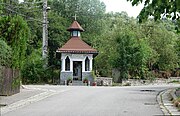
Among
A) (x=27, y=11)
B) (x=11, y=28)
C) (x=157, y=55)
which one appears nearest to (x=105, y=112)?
(x=11, y=28)

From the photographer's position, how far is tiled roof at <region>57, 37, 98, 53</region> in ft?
161

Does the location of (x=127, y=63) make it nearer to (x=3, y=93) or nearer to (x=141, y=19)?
(x=3, y=93)

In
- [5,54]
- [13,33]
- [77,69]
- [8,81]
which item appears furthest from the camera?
[77,69]

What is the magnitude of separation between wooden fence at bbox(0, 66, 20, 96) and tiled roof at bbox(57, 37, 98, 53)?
23.0m

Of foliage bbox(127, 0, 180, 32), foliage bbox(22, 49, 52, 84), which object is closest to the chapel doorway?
foliage bbox(22, 49, 52, 84)

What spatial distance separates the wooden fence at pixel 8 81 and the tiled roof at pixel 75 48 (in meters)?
23.0

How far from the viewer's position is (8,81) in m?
24.5

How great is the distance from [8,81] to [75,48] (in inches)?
1012

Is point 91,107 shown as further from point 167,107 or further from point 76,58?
point 76,58

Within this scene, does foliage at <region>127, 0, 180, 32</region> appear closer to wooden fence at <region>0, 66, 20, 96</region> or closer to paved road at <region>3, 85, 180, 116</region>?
paved road at <region>3, 85, 180, 116</region>

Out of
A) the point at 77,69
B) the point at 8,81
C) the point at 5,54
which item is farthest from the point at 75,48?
the point at 5,54

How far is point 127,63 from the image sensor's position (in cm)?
4950

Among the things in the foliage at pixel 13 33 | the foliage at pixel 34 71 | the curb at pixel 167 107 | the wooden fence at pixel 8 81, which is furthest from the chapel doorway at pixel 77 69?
the curb at pixel 167 107

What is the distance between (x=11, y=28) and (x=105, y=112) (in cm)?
1218
